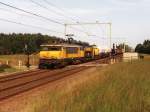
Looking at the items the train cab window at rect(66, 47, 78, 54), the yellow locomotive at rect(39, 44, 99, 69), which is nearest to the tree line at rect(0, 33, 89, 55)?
the train cab window at rect(66, 47, 78, 54)

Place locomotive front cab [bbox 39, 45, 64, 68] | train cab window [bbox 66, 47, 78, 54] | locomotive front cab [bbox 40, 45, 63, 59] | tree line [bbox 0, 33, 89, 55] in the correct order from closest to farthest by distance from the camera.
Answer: locomotive front cab [bbox 39, 45, 64, 68], locomotive front cab [bbox 40, 45, 63, 59], train cab window [bbox 66, 47, 78, 54], tree line [bbox 0, 33, 89, 55]

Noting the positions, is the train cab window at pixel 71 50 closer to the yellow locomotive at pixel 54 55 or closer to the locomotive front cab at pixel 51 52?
the yellow locomotive at pixel 54 55

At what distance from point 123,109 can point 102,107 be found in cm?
64

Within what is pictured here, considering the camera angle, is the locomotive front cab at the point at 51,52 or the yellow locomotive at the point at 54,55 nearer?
the yellow locomotive at the point at 54,55

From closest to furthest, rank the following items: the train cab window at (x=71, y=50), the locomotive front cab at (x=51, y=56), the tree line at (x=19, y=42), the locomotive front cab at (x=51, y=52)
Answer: the locomotive front cab at (x=51, y=56), the locomotive front cab at (x=51, y=52), the train cab window at (x=71, y=50), the tree line at (x=19, y=42)

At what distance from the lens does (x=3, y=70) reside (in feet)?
129

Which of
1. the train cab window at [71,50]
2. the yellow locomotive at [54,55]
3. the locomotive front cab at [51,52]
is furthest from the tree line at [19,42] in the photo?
the locomotive front cab at [51,52]

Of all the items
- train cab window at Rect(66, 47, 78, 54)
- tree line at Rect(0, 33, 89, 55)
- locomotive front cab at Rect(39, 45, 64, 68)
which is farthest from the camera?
tree line at Rect(0, 33, 89, 55)

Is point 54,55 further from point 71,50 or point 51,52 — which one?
point 71,50

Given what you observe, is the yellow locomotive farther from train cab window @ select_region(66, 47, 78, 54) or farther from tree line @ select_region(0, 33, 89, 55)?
tree line @ select_region(0, 33, 89, 55)

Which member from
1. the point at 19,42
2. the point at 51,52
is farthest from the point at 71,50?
the point at 19,42

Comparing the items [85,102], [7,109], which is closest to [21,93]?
[7,109]

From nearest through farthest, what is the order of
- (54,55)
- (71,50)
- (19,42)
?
(54,55)
(71,50)
(19,42)

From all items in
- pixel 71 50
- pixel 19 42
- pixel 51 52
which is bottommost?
pixel 51 52
